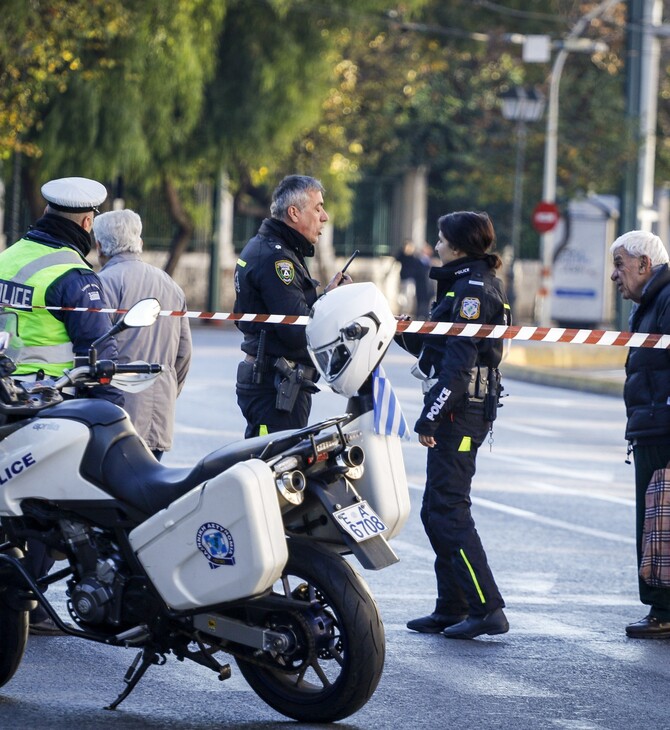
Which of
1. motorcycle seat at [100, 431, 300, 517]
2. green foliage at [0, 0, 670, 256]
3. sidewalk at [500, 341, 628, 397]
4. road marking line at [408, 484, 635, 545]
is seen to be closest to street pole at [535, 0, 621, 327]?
green foliage at [0, 0, 670, 256]

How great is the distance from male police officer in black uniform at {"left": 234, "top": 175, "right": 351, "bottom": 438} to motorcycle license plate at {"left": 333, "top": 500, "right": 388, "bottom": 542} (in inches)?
78.3

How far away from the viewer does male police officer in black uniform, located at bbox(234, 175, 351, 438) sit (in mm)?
7645

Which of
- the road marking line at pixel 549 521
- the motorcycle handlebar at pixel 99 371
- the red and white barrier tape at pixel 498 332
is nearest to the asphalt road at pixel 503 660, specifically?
the road marking line at pixel 549 521

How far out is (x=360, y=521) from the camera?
5605 millimetres

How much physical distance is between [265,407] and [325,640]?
88.6 inches

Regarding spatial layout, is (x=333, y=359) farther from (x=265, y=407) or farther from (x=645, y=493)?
(x=645, y=493)

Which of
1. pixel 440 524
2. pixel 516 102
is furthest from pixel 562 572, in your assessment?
pixel 516 102

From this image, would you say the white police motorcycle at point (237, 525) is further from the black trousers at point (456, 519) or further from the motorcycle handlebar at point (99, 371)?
the black trousers at point (456, 519)

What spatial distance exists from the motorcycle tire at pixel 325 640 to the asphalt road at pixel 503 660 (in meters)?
0.14

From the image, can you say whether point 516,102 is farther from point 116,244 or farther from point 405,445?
point 116,244

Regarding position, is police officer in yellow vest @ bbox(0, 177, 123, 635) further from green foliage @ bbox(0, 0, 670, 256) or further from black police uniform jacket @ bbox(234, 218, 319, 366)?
green foliage @ bbox(0, 0, 670, 256)

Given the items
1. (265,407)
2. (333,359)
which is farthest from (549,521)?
(333,359)

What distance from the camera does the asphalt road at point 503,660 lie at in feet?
19.4

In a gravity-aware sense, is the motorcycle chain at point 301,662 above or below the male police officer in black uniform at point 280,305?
below
